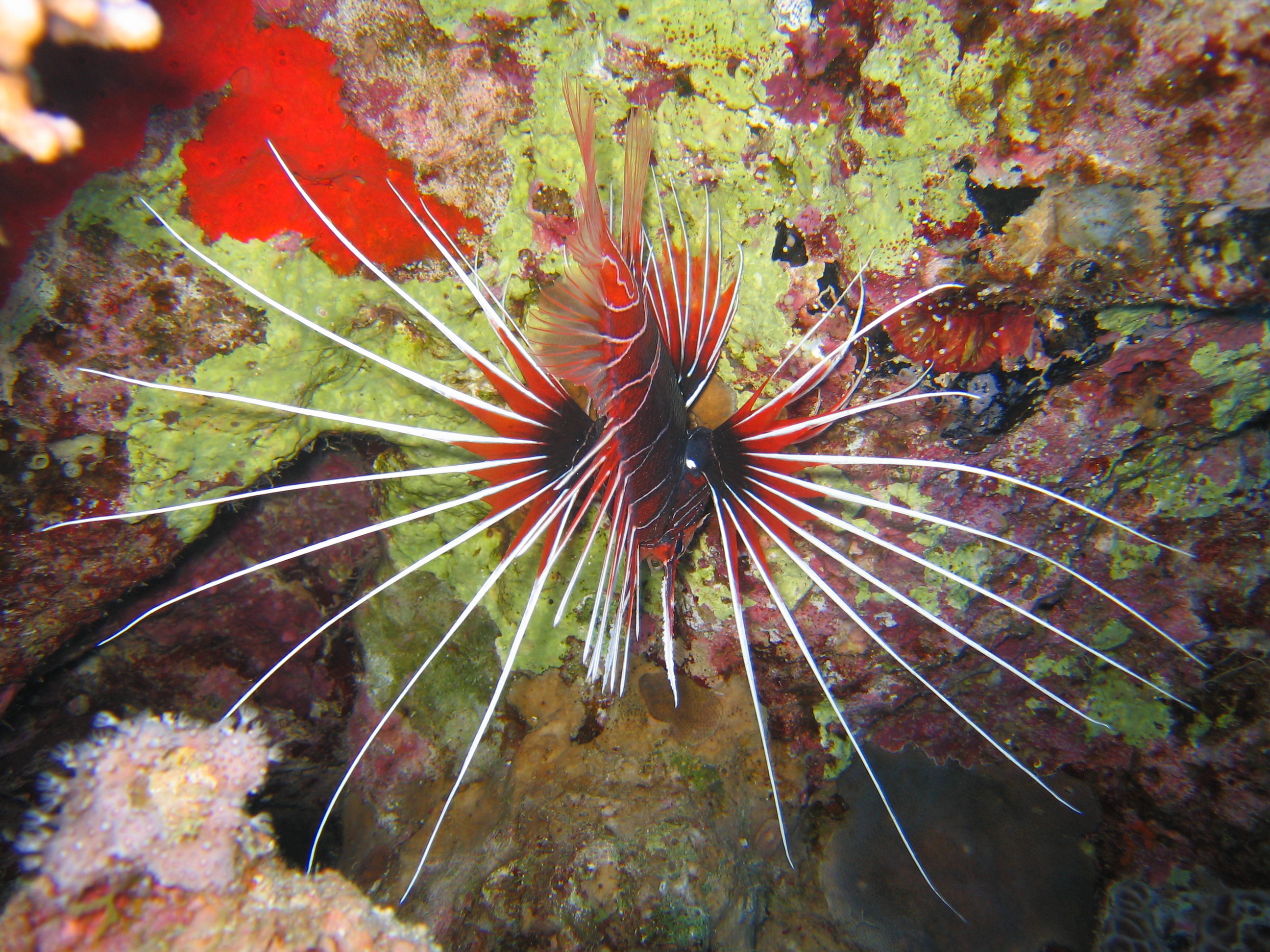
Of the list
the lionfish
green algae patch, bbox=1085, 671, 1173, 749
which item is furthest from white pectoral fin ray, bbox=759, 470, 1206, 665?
green algae patch, bbox=1085, 671, 1173, 749

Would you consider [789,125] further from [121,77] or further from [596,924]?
[596,924]

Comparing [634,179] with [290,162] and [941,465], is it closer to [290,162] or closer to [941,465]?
[941,465]

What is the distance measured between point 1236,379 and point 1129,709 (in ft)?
5.45

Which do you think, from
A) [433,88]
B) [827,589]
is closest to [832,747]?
[827,589]

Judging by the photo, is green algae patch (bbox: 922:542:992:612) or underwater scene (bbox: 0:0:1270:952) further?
green algae patch (bbox: 922:542:992:612)

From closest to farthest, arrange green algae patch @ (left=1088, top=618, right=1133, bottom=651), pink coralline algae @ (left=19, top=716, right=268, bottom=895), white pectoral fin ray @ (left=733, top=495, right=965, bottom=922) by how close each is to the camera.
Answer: pink coralline algae @ (left=19, top=716, right=268, bottom=895), white pectoral fin ray @ (left=733, top=495, right=965, bottom=922), green algae patch @ (left=1088, top=618, right=1133, bottom=651)

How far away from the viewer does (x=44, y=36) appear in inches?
47.6

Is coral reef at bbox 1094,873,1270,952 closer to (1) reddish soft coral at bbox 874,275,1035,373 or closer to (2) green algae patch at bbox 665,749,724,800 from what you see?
(2) green algae patch at bbox 665,749,724,800

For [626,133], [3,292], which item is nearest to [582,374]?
[626,133]

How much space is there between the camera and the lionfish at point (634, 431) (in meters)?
1.49

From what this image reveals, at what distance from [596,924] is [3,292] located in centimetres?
312

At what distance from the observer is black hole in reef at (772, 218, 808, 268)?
2.05 meters

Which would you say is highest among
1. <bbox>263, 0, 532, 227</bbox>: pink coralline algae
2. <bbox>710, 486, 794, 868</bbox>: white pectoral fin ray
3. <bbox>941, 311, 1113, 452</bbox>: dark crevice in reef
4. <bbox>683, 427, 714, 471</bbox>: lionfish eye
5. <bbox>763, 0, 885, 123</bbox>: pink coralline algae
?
<bbox>263, 0, 532, 227</bbox>: pink coralline algae

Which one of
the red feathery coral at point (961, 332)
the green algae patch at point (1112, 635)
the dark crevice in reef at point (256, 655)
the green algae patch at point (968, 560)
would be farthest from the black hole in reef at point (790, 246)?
the dark crevice in reef at point (256, 655)
